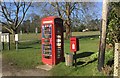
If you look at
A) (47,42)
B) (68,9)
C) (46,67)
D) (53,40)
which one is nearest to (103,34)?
(53,40)

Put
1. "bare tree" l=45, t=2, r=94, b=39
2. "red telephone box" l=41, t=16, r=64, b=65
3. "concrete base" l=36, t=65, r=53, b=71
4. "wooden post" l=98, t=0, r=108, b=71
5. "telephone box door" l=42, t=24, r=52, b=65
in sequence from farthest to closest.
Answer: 1. "bare tree" l=45, t=2, r=94, b=39
2. "telephone box door" l=42, t=24, r=52, b=65
3. "red telephone box" l=41, t=16, r=64, b=65
4. "concrete base" l=36, t=65, r=53, b=71
5. "wooden post" l=98, t=0, r=108, b=71

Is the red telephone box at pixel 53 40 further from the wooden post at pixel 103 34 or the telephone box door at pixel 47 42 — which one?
the wooden post at pixel 103 34

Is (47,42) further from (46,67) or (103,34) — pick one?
(103,34)

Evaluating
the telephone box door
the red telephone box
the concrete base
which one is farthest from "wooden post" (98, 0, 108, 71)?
the telephone box door

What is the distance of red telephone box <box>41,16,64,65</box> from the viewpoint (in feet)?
38.2

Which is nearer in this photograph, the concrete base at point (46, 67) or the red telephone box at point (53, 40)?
the concrete base at point (46, 67)

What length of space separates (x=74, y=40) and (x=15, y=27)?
882 inches

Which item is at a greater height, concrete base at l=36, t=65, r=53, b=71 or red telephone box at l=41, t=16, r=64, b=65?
red telephone box at l=41, t=16, r=64, b=65

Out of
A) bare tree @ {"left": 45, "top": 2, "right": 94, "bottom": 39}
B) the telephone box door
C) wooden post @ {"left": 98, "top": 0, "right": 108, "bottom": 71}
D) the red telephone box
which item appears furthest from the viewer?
bare tree @ {"left": 45, "top": 2, "right": 94, "bottom": 39}

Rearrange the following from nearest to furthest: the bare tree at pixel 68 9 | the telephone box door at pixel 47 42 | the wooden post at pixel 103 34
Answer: the wooden post at pixel 103 34
the telephone box door at pixel 47 42
the bare tree at pixel 68 9

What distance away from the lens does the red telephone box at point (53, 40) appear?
38.2 ft

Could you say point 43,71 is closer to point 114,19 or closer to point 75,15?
point 114,19

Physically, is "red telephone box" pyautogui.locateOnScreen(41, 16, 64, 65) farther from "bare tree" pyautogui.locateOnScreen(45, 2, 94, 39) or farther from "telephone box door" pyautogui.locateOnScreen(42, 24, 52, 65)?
"bare tree" pyautogui.locateOnScreen(45, 2, 94, 39)

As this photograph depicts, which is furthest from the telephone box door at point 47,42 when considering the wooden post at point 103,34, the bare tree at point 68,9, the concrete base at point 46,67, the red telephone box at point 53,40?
the bare tree at point 68,9
